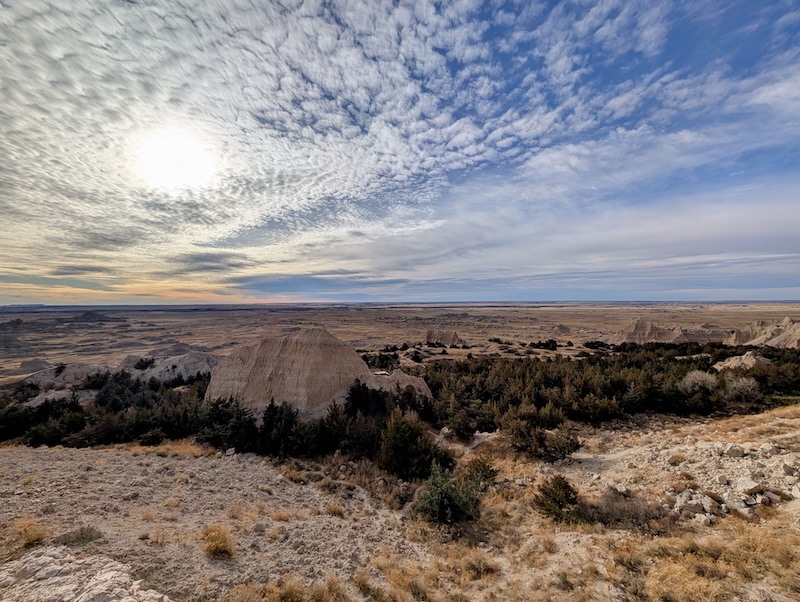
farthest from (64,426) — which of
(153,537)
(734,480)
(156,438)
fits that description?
(734,480)

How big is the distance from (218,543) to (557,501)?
24.4ft

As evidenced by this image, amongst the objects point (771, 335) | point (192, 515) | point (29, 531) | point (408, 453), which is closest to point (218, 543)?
point (192, 515)

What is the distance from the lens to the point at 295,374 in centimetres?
1727

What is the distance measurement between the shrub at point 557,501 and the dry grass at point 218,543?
6.88m

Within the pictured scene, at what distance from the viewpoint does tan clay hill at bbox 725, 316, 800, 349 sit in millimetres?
32156

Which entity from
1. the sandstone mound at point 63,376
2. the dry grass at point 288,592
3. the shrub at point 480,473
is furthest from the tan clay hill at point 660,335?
the sandstone mound at point 63,376

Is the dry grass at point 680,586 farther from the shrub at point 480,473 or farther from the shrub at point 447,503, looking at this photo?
the shrub at point 480,473

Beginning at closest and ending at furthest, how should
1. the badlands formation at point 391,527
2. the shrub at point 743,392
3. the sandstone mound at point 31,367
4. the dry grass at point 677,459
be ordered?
the badlands formation at point 391,527 < the dry grass at point 677,459 < the shrub at point 743,392 < the sandstone mound at point 31,367

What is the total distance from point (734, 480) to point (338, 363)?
564 inches

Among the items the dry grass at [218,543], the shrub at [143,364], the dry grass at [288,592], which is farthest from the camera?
the shrub at [143,364]

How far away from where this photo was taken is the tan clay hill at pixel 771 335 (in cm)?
3216

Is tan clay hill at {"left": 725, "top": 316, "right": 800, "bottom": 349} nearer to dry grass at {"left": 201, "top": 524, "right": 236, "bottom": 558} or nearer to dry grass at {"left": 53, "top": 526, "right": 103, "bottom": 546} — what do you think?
dry grass at {"left": 201, "top": 524, "right": 236, "bottom": 558}

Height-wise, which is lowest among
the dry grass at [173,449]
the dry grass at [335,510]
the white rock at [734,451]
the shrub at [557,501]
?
the dry grass at [335,510]

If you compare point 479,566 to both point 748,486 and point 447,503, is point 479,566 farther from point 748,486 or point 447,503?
point 748,486
